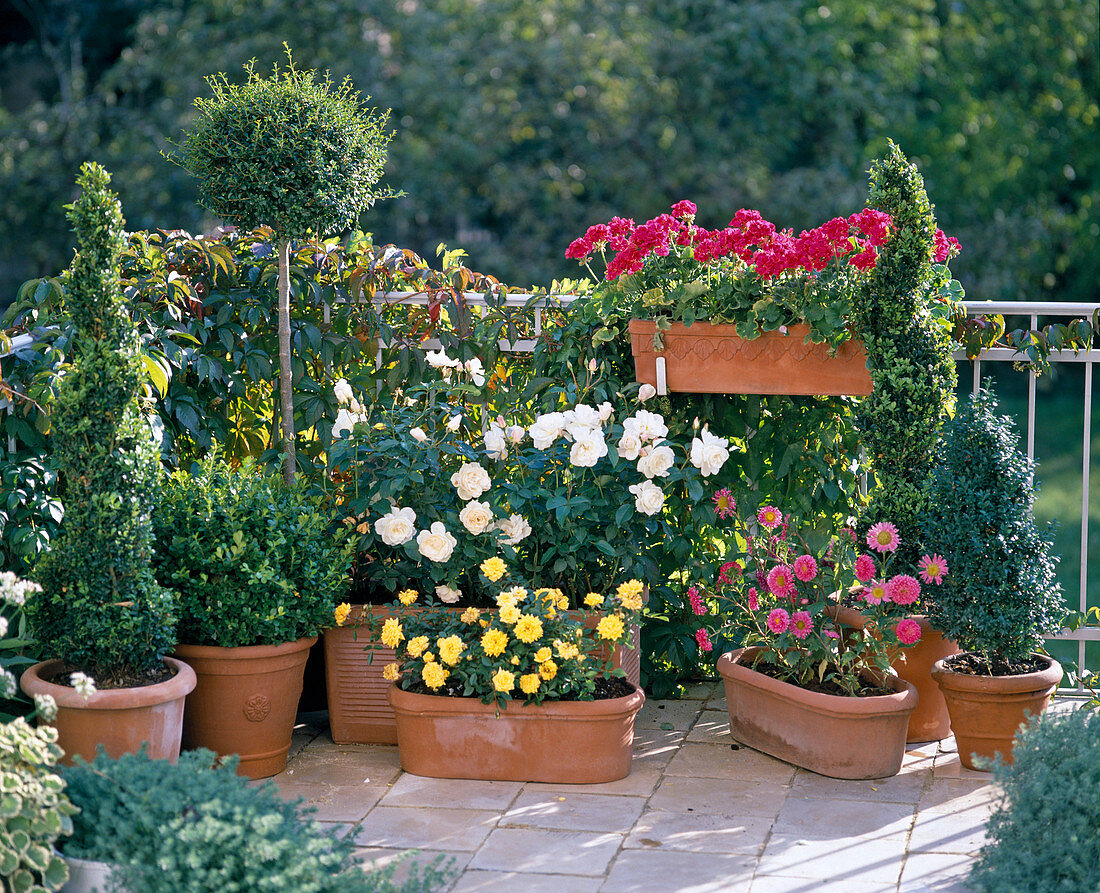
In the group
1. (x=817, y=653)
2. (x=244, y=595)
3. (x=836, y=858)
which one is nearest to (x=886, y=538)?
(x=817, y=653)

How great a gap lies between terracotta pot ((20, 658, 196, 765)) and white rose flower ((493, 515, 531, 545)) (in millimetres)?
911

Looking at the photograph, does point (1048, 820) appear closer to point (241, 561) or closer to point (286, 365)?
point (241, 561)

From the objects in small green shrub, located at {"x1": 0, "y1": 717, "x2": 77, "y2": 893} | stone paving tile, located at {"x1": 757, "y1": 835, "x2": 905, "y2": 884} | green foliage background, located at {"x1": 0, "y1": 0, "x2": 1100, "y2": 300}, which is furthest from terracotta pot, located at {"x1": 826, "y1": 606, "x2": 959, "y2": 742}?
green foliage background, located at {"x1": 0, "y1": 0, "x2": 1100, "y2": 300}

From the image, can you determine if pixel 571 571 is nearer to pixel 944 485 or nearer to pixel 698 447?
pixel 698 447

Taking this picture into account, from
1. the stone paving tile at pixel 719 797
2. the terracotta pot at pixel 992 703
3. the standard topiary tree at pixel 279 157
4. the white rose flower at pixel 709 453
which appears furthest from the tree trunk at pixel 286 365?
the terracotta pot at pixel 992 703

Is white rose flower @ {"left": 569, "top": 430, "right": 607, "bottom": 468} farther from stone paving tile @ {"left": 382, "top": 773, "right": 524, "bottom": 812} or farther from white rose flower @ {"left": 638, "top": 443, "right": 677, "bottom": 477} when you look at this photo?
stone paving tile @ {"left": 382, "top": 773, "right": 524, "bottom": 812}

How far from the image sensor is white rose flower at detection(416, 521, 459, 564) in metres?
3.16

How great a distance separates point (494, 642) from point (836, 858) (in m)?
0.93

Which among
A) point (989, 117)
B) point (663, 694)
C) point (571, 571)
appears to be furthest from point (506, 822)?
point (989, 117)

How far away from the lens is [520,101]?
408 inches

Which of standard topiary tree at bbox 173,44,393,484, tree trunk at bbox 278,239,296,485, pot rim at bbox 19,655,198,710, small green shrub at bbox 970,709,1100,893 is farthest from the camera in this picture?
tree trunk at bbox 278,239,296,485

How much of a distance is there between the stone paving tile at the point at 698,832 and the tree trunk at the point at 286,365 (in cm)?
139

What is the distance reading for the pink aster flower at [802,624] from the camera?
3.08 m

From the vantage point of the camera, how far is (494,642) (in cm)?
300
